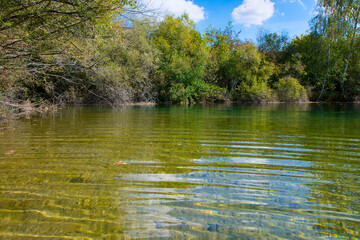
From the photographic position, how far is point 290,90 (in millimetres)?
39094

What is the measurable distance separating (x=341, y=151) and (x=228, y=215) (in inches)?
198

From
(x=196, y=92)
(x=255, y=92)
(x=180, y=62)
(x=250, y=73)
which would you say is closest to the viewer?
(x=180, y=62)

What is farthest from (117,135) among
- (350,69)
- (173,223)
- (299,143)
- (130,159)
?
(350,69)

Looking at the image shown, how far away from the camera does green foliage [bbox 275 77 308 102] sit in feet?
128

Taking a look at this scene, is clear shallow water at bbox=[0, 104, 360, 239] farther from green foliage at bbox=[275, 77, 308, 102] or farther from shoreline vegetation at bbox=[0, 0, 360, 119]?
green foliage at bbox=[275, 77, 308, 102]

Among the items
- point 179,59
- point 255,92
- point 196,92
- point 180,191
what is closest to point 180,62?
point 179,59

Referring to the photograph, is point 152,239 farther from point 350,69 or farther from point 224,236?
point 350,69

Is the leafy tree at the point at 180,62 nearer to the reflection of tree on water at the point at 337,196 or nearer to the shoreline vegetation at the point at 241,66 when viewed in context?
the shoreline vegetation at the point at 241,66

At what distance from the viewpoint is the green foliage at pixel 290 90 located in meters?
38.9

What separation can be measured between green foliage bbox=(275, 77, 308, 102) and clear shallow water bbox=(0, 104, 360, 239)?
3414cm

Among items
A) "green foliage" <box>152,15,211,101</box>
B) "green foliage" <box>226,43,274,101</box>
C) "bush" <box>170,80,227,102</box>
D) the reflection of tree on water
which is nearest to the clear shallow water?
the reflection of tree on water

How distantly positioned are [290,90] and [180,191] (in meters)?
39.3

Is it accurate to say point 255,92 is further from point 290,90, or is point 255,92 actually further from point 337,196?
point 337,196

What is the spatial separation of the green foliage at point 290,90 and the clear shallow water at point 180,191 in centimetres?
3414
